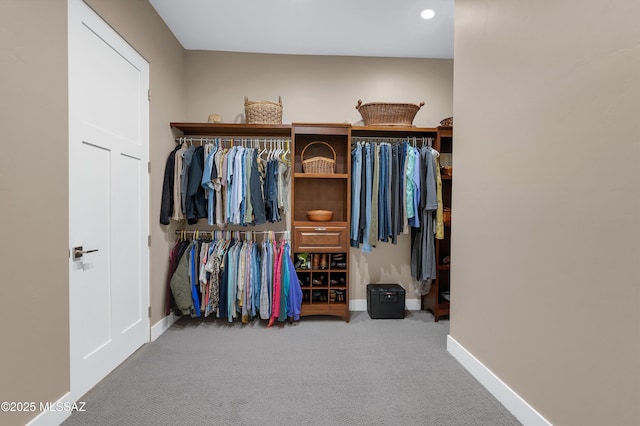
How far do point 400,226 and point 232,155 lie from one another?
1872mm

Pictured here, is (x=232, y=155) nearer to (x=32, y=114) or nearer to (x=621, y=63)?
(x=32, y=114)

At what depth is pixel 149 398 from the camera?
1.81m

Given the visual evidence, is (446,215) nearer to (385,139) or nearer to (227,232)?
(385,139)

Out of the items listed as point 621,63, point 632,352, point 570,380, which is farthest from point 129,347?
point 621,63

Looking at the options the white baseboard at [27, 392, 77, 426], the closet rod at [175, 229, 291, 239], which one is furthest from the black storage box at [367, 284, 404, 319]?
the white baseboard at [27, 392, 77, 426]

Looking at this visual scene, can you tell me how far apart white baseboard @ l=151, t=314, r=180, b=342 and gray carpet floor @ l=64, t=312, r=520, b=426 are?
5cm

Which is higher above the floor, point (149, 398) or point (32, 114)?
point (32, 114)

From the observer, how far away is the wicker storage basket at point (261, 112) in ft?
9.78

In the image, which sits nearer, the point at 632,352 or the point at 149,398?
the point at 632,352

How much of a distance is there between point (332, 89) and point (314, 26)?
2.33 feet

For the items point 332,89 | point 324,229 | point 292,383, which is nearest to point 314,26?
point 332,89

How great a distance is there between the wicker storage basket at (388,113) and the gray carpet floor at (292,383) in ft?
6.98

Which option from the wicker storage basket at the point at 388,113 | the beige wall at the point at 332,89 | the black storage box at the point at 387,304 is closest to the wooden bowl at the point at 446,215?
the beige wall at the point at 332,89

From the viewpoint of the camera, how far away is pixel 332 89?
341cm
